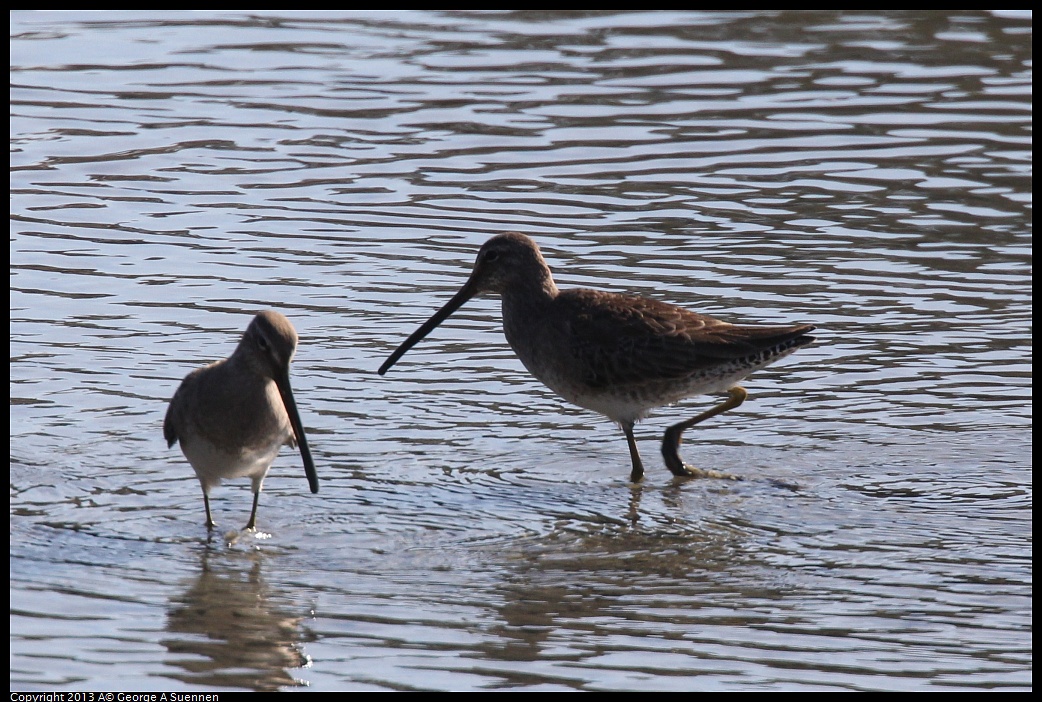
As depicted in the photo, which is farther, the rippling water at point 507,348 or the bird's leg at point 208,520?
the bird's leg at point 208,520

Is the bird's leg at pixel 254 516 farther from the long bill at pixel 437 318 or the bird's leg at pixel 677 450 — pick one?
the bird's leg at pixel 677 450

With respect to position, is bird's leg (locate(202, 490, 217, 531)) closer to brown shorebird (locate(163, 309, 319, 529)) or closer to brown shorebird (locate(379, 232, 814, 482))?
brown shorebird (locate(163, 309, 319, 529))

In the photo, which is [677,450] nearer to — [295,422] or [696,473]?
[696,473]

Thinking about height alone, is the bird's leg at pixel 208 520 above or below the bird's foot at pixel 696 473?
above

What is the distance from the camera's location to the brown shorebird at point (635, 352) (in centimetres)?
693

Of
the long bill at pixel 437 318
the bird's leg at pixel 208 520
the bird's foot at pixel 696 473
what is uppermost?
the long bill at pixel 437 318

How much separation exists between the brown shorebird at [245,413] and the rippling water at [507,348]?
281 millimetres

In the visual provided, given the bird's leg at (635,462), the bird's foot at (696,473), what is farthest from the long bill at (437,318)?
the bird's foot at (696,473)

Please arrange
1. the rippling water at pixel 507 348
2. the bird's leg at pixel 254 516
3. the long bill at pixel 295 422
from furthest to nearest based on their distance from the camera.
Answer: the bird's leg at pixel 254 516
the long bill at pixel 295 422
the rippling water at pixel 507 348

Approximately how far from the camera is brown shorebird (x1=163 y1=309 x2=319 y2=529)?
5922mm

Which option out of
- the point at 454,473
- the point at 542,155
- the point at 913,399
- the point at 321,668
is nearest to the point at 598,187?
the point at 542,155

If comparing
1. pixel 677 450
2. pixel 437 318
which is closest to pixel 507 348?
pixel 437 318
